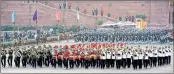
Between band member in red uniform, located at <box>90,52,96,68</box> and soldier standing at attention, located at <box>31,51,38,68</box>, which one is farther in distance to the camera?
soldier standing at attention, located at <box>31,51,38,68</box>

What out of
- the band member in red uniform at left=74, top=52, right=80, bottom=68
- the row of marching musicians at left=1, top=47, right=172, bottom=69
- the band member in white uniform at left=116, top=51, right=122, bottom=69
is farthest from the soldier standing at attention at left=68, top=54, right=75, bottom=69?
the band member in white uniform at left=116, top=51, right=122, bottom=69

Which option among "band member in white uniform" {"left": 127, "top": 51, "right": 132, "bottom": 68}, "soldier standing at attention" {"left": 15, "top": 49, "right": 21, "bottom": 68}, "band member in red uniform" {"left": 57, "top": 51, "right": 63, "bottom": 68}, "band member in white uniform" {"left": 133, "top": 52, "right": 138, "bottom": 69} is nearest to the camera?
"band member in white uniform" {"left": 133, "top": 52, "right": 138, "bottom": 69}

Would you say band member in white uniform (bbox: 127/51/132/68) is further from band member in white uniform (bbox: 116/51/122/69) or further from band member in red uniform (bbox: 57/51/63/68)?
band member in red uniform (bbox: 57/51/63/68)

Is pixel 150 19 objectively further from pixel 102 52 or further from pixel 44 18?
pixel 102 52

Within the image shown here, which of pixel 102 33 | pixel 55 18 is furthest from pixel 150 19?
pixel 102 33

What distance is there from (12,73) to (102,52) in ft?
12.2

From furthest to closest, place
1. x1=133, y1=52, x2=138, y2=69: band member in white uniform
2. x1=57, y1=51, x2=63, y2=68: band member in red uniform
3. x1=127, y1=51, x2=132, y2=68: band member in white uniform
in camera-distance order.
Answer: x1=57, y1=51, x2=63, y2=68: band member in red uniform, x1=127, y1=51, x2=132, y2=68: band member in white uniform, x1=133, y1=52, x2=138, y2=69: band member in white uniform

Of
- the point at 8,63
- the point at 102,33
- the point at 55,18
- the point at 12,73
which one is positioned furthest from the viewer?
the point at 55,18

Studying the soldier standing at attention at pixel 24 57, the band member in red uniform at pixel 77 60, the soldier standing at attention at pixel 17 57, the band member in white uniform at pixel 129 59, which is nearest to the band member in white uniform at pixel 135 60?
the band member in white uniform at pixel 129 59

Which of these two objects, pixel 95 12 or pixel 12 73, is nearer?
pixel 12 73

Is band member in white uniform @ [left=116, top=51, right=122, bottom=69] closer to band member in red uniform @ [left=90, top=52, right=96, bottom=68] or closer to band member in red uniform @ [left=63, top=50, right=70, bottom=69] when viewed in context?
band member in red uniform @ [left=90, top=52, right=96, bottom=68]

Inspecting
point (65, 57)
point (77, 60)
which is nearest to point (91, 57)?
point (77, 60)

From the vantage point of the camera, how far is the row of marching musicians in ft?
73.8

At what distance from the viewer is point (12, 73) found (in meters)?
21.6
